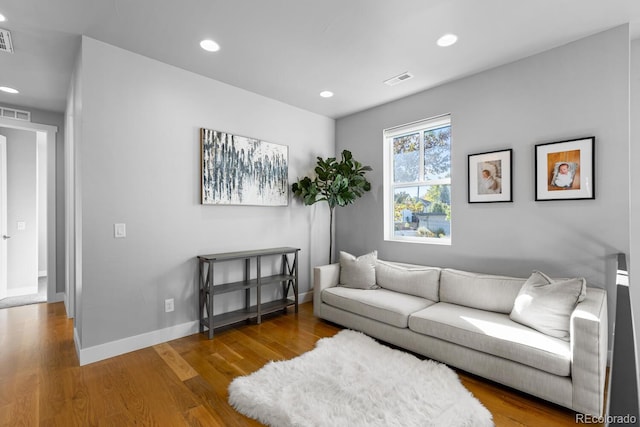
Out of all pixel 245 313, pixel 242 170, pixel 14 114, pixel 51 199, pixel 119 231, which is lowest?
pixel 245 313

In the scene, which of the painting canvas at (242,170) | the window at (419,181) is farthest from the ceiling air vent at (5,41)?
the window at (419,181)

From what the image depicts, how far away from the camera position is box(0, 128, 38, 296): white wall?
4734mm

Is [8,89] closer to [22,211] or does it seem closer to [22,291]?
[22,211]

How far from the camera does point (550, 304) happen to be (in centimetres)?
221

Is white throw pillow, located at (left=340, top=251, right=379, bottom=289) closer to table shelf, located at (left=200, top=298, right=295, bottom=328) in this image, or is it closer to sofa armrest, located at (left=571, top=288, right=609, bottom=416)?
table shelf, located at (left=200, top=298, right=295, bottom=328)

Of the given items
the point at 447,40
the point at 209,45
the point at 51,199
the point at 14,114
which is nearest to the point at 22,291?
the point at 51,199

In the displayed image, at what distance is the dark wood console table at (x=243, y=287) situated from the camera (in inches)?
120

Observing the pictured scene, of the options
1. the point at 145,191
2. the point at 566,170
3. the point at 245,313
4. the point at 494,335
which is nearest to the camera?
the point at 494,335

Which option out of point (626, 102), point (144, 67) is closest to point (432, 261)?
point (626, 102)

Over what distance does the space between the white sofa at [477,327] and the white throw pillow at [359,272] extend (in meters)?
0.07

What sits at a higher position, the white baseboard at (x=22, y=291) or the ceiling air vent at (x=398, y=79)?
the ceiling air vent at (x=398, y=79)

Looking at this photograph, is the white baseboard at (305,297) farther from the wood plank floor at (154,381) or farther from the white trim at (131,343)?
the white trim at (131,343)

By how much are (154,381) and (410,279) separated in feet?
8.23

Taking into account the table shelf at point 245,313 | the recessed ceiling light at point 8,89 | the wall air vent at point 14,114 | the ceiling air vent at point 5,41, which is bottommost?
the table shelf at point 245,313
